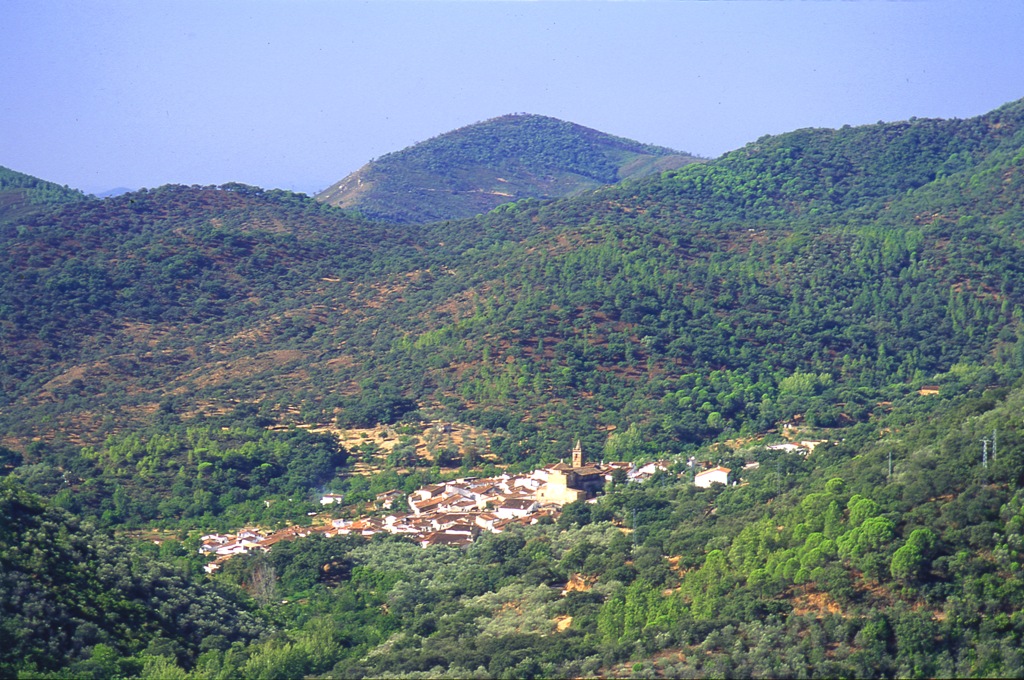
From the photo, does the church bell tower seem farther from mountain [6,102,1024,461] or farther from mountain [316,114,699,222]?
mountain [316,114,699,222]

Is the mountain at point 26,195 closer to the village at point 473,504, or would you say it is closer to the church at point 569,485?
the village at point 473,504

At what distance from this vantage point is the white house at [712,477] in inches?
1697

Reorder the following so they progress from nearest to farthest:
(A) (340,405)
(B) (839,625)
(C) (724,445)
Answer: (B) (839,625), (C) (724,445), (A) (340,405)

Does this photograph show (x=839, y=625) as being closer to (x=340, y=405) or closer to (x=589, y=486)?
(x=589, y=486)

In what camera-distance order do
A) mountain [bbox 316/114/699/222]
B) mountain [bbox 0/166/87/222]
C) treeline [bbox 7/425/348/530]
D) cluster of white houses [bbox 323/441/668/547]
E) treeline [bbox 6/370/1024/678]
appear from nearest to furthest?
treeline [bbox 6/370/1024/678], cluster of white houses [bbox 323/441/668/547], treeline [bbox 7/425/348/530], mountain [bbox 0/166/87/222], mountain [bbox 316/114/699/222]

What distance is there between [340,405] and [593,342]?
1059cm

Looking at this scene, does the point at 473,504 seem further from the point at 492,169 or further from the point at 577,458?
the point at 492,169

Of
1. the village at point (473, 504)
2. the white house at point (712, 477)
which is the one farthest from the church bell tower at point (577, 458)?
the white house at point (712, 477)

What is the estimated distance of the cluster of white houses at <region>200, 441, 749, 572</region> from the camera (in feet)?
138

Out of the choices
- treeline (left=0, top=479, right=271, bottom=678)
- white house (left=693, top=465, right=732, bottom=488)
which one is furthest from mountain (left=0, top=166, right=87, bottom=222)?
treeline (left=0, top=479, right=271, bottom=678)

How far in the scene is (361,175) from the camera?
513 ft

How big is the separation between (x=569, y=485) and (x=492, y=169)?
395ft

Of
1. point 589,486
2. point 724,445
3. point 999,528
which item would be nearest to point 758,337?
point 724,445

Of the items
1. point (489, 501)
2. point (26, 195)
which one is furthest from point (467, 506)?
point (26, 195)
